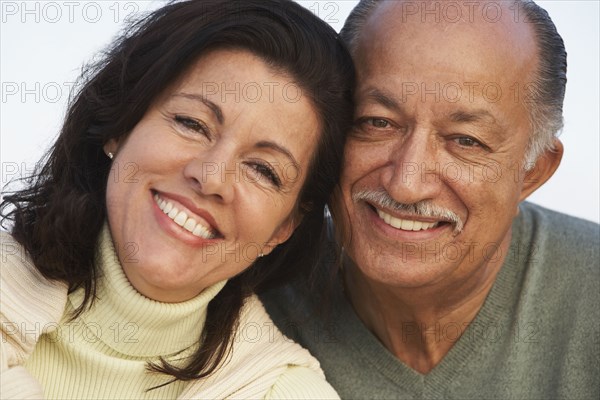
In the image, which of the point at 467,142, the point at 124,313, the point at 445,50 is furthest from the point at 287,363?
the point at 445,50

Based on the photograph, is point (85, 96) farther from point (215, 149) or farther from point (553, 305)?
point (553, 305)

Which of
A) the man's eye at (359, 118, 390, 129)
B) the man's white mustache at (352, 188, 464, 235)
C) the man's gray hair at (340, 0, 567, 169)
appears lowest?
the man's white mustache at (352, 188, 464, 235)

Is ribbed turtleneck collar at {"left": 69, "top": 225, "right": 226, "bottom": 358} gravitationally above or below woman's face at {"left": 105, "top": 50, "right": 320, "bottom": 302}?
below

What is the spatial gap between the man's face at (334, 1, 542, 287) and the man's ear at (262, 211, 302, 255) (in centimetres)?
25

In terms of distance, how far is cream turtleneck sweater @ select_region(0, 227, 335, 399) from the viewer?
2.87 m

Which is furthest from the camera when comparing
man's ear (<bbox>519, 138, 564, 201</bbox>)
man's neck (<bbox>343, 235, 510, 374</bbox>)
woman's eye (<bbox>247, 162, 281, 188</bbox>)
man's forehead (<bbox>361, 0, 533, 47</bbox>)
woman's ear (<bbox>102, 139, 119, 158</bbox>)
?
man's neck (<bbox>343, 235, 510, 374</bbox>)

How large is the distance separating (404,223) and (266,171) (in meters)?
0.67

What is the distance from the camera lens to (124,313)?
298cm

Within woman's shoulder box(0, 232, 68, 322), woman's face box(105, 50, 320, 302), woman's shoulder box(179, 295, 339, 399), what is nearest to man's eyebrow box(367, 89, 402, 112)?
woman's face box(105, 50, 320, 302)

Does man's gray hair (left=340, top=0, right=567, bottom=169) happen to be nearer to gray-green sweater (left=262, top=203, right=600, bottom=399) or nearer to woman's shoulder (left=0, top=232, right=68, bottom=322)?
gray-green sweater (left=262, top=203, right=600, bottom=399)

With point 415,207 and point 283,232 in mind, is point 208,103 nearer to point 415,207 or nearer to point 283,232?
point 283,232

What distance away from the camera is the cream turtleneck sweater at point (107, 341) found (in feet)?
9.41

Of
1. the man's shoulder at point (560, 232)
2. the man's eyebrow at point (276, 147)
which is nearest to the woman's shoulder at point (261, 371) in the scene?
the man's eyebrow at point (276, 147)

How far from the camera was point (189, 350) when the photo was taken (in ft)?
10.6
